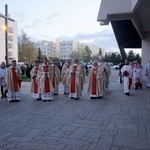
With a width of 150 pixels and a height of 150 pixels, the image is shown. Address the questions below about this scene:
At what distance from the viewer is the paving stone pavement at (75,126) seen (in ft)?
17.1

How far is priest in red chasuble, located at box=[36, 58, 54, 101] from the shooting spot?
36.1 ft

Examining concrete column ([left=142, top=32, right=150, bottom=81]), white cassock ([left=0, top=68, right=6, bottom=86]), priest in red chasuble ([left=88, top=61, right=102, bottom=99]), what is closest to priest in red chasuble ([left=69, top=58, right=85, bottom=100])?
priest in red chasuble ([left=88, top=61, right=102, bottom=99])

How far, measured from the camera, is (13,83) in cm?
1106

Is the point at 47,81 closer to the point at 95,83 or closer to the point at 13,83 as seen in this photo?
the point at 13,83

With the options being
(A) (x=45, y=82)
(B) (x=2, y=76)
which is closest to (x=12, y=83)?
(B) (x=2, y=76)

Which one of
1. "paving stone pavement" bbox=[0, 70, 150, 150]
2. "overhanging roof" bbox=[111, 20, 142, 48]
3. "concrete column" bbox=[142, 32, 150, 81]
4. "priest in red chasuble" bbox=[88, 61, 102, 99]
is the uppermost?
"overhanging roof" bbox=[111, 20, 142, 48]

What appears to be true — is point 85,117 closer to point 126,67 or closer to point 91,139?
point 91,139

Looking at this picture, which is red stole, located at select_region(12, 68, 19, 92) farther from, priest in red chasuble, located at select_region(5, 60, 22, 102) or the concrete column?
the concrete column

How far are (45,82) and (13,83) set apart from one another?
1430mm

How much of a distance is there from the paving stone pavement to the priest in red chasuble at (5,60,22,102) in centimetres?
107

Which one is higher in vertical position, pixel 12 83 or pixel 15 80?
pixel 15 80

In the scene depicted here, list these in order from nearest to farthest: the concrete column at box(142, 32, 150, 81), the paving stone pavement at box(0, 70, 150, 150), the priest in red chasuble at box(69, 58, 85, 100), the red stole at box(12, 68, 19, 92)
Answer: the paving stone pavement at box(0, 70, 150, 150), the red stole at box(12, 68, 19, 92), the priest in red chasuble at box(69, 58, 85, 100), the concrete column at box(142, 32, 150, 81)

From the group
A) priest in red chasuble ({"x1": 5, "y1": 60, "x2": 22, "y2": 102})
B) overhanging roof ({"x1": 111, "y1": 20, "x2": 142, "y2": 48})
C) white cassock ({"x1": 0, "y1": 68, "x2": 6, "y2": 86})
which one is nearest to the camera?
priest in red chasuble ({"x1": 5, "y1": 60, "x2": 22, "y2": 102})

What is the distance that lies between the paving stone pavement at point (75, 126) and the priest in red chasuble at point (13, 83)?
1.07 m
